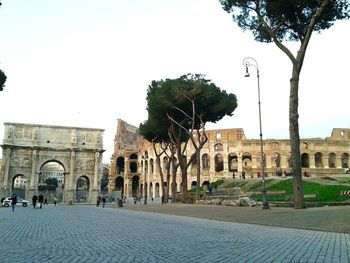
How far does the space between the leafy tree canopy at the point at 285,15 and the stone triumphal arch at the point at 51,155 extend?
3516cm

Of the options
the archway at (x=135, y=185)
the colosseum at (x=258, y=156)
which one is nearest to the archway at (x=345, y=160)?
the colosseum at (x=258, y=156)

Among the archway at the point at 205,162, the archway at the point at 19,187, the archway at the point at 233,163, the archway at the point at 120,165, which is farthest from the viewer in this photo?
the archway at the point at 120,165

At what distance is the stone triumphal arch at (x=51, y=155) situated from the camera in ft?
152

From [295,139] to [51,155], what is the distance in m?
39.4

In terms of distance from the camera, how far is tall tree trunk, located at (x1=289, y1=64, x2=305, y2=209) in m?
15.1

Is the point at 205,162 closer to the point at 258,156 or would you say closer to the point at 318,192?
the point at 258,156

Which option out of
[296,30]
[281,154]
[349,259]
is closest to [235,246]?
[349,259]

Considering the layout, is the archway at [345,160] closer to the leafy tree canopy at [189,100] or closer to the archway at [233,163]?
the archway at [233,163]

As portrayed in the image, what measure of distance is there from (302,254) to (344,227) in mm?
4422

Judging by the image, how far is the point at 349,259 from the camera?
4.86 m

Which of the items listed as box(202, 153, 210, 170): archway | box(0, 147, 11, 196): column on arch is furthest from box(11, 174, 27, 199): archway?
box(202, 153, 210, 170): archway

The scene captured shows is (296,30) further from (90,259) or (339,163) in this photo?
(339,163)

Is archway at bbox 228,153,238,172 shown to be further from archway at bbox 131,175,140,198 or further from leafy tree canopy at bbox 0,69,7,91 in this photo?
leafy tree canopy at bbox 0,69,7,91

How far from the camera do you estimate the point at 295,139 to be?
1542cm
